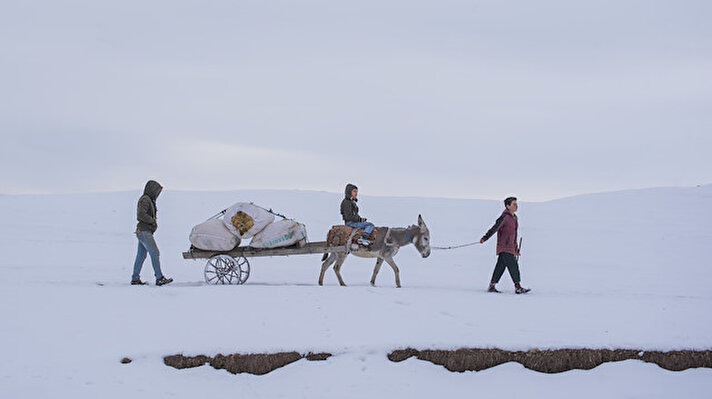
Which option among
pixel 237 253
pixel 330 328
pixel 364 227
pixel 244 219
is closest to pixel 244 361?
pixel 330 328

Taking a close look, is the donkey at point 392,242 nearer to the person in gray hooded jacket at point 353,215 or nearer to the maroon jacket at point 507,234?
the person in gray hooded jacket at point 353,215

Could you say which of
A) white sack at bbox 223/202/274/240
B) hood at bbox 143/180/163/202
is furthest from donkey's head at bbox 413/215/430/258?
hood at bbox 143/180/163/202

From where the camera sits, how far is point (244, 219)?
14.5 m

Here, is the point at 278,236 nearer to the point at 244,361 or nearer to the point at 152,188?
the point at 152,188

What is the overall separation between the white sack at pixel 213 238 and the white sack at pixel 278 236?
468 millimetres

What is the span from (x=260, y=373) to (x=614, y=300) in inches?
340

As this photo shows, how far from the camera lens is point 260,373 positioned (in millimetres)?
10531

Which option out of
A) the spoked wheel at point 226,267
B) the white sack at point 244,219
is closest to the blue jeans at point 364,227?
the white sack at point 244,219

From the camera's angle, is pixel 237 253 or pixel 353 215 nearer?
pixel 237 253

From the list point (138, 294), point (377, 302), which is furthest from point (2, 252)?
point (377, 302)

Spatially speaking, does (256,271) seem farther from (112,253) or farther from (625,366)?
(625,366)

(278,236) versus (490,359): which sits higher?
(278,236)

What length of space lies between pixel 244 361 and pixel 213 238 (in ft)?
13.9

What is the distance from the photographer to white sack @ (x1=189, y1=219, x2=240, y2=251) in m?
14.4
